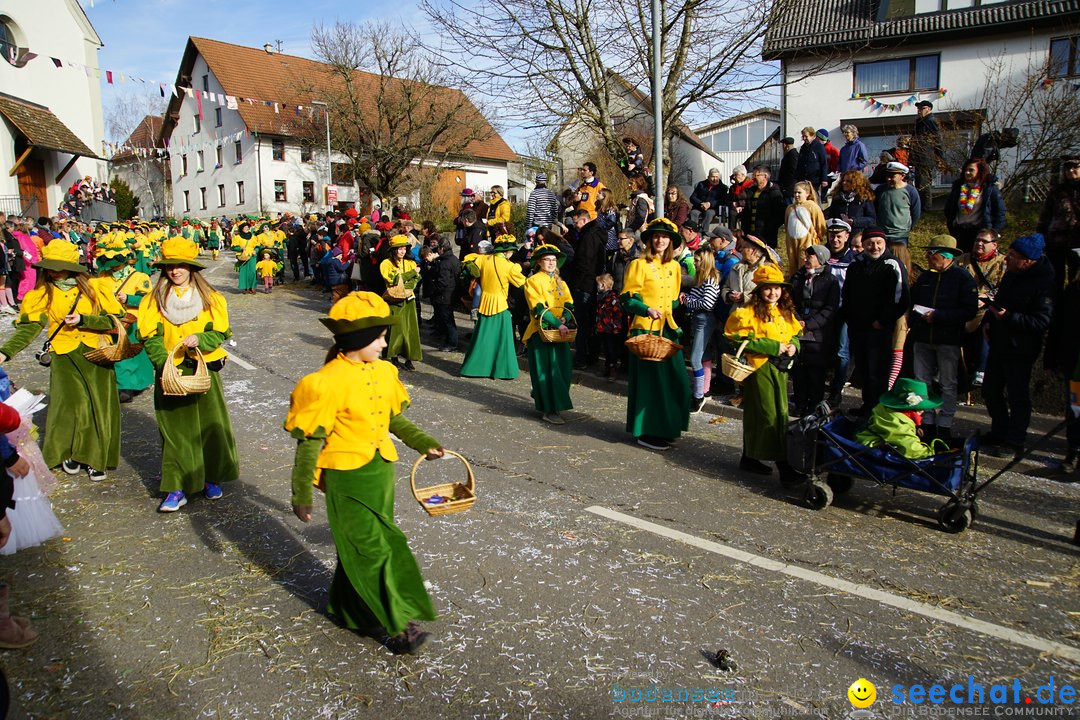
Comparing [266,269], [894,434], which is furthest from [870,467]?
[266,269]

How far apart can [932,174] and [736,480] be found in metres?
14.5

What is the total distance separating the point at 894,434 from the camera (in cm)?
610

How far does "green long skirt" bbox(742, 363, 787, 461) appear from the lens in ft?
23.2

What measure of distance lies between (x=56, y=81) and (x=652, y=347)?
36.7 metres

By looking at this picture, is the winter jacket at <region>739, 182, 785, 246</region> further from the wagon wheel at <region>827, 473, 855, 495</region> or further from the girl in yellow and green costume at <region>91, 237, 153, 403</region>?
the girl in yellow and green costume at <region>91, 237, 153, 403</region>

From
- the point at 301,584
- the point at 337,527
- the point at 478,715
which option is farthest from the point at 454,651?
the point at 301,584

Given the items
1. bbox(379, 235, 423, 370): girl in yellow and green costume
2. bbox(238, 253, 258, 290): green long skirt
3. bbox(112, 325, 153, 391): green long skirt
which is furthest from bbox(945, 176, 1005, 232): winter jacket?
bbox(238, 253, 258, 290): green long skirt

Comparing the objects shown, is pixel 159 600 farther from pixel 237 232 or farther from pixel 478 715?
pixel 237 232

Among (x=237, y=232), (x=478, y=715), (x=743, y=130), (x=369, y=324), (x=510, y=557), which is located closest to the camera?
(x=478, y=715)

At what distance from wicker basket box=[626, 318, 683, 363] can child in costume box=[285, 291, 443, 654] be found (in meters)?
3.90

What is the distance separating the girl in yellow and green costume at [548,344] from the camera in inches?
368

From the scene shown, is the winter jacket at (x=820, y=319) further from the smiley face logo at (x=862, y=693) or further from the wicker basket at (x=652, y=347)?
the smiley face logo at (x=862, y=693)

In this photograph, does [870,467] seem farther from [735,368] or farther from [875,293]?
[875,293]

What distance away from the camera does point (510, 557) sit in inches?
216
